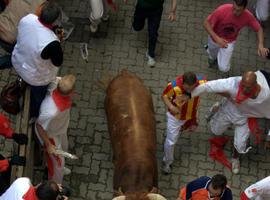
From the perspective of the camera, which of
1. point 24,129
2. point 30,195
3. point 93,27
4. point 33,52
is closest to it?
point 30,195

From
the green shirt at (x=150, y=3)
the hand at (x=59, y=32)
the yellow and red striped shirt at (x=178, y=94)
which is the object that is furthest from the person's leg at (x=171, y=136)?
the green shirt at (x=150, y=3)

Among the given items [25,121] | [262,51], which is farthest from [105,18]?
[25,121]

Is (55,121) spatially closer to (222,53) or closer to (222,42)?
(222,42)

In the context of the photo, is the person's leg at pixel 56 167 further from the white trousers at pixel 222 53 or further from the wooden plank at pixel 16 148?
the white trousers at pixel 222 53

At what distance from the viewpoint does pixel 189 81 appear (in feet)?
24.6

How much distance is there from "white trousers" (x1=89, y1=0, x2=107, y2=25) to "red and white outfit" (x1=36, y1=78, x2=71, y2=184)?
2297mm

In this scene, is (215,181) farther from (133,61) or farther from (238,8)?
(133,61)

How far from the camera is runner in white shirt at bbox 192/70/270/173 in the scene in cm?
776

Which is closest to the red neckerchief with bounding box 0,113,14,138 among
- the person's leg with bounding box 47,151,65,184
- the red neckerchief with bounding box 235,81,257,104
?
the person's leg with bounding box 47,151,65,184

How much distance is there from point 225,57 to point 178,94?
1994 mm

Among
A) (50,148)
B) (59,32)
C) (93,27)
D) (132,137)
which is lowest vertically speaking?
(50,148)

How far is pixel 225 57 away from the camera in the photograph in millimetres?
9414

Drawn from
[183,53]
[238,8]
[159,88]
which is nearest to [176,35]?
[183,53]

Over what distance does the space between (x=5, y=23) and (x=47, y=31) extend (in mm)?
1112
